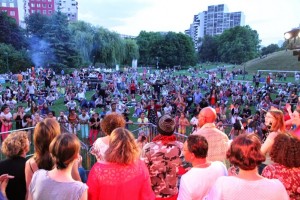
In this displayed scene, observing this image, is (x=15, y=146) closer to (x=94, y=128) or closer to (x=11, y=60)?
(x=94, y=128)

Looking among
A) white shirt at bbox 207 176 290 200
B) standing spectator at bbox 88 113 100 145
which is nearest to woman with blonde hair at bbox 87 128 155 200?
white shirt at bbox 207 176 290 200

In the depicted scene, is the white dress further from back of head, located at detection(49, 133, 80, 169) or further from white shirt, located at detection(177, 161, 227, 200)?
white shirt, located at detection(177, 161, 227, 200)

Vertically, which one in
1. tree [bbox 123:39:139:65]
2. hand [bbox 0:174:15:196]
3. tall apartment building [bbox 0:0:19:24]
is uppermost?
tall apartment building [bbox 0:0:19:24]

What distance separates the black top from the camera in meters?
2.74

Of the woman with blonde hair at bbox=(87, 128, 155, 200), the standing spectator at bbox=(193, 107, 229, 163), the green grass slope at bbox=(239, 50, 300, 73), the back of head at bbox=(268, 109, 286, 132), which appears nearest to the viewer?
the woman with blonde hair at bbox=(87, 128, 155, 200)

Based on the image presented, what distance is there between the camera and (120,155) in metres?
2.47

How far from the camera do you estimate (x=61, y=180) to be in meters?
2.31

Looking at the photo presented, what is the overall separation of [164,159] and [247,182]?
1109 millimetres

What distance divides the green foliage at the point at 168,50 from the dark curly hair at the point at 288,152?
222 ft

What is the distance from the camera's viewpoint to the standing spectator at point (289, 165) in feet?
8.22

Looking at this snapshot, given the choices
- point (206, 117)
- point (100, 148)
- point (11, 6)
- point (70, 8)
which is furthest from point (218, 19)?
point (100, 148)

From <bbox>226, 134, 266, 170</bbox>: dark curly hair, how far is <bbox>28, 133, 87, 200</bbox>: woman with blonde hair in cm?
124

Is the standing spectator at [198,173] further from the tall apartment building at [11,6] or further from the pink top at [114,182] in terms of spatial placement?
the tall apartment building at [11,6]

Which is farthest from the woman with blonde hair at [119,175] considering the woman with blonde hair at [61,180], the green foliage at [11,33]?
the green foliage at [11,33]
